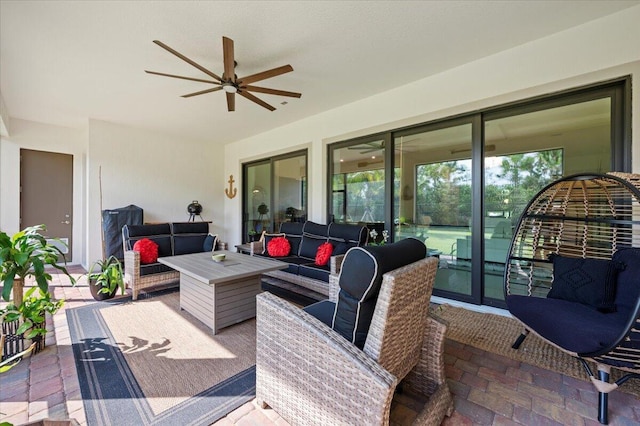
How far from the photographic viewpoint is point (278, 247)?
14.3 feet

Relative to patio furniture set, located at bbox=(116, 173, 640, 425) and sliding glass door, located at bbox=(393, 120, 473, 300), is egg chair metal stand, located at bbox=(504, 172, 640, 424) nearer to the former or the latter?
patio furniture set, located at bbox=(116, 173, 640, 425)

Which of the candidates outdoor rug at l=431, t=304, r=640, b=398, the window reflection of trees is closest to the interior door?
the window reflection of trees

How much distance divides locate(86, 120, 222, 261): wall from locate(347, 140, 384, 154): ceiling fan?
396 cm

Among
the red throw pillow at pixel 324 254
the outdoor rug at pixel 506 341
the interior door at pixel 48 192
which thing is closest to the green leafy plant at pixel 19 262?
the red throw pillow at pixel 324 254

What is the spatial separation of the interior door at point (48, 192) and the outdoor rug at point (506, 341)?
6.54m

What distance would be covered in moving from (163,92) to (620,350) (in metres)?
5.22

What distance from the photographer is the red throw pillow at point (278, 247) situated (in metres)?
4.31

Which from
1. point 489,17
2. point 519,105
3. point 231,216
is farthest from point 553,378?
point 231,216

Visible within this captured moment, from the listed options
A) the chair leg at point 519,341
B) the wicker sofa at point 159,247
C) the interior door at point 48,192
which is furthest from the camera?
the interior door at point 48,192

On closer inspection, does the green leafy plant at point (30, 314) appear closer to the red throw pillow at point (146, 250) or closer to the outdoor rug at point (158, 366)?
the outdoor rug at point (158, 366)

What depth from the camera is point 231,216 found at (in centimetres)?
701

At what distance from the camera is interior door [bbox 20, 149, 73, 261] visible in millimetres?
5273

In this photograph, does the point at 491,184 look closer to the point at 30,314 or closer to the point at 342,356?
the point at 342,356

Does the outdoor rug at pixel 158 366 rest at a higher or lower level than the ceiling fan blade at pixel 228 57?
lower
